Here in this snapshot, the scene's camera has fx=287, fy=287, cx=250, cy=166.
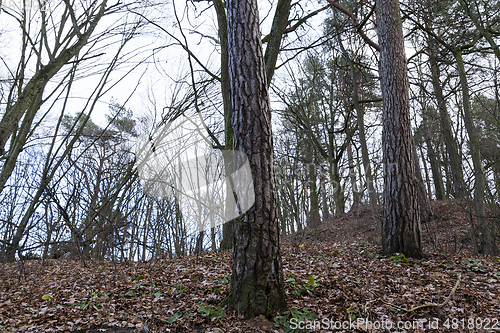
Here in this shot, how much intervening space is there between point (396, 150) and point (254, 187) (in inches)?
109

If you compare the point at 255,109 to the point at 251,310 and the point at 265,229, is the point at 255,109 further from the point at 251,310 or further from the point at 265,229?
the point at 251,310

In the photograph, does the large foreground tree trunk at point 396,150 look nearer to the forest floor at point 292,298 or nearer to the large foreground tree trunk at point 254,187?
the forest floor at point 292,298

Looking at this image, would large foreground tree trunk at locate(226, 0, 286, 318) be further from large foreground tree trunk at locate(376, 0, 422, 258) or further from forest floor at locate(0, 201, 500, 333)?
large foreground tree trunk at locate(376, 0, 422, 258)

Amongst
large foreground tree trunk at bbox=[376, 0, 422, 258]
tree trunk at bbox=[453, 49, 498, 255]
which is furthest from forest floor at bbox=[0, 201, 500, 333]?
tree trunk at bbox=[453, 49, 498, 255]

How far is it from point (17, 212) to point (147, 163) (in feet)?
11.6

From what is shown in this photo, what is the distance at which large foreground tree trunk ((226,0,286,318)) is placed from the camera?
7.63 feet

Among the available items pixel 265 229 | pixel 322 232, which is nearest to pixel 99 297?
pixel 265 229

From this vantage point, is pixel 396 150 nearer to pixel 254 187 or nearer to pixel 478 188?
Result: pixel 478 188

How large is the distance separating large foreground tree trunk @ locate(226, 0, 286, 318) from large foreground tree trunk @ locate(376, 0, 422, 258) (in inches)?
98.1

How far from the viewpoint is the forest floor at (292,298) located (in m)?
2.20

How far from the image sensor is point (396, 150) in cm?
419

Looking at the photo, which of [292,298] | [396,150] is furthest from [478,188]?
[292,298]

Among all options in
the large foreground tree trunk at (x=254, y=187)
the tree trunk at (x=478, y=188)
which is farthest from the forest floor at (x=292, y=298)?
the tree trunk at (x=478, y=188)

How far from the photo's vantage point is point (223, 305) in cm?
247
